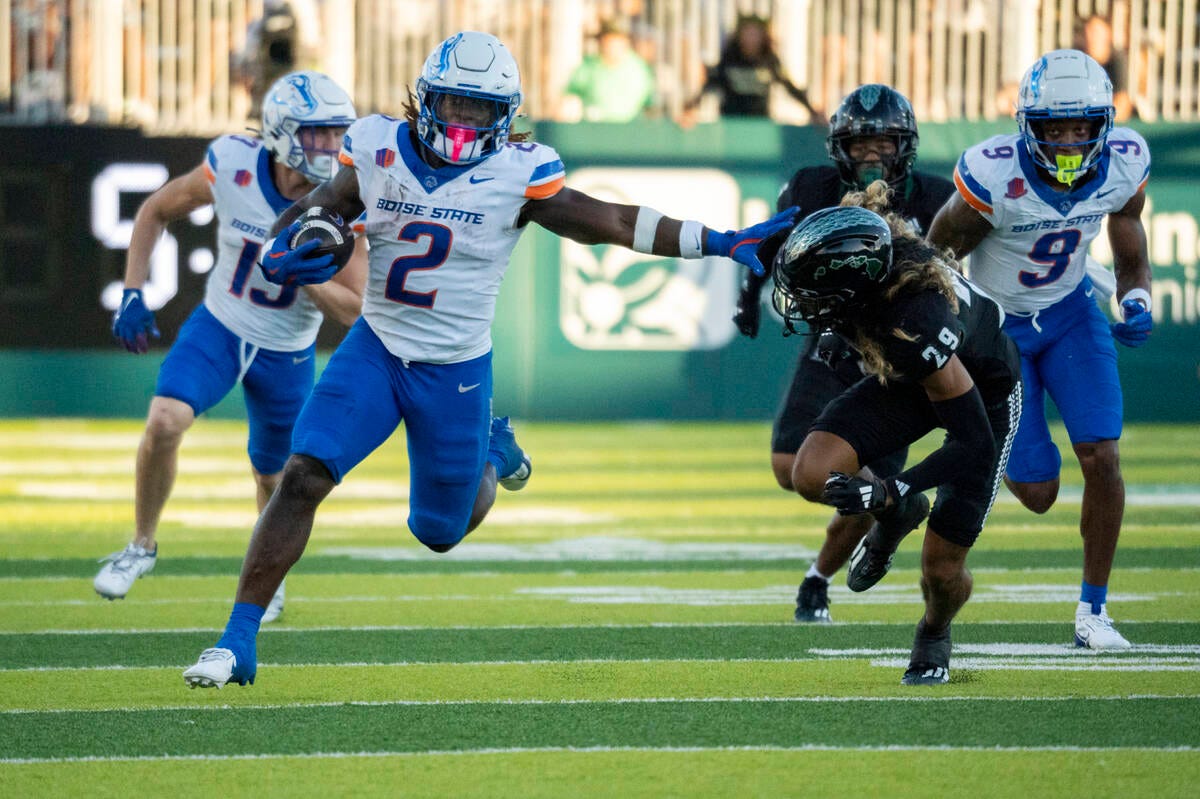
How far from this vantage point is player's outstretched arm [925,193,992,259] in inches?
251

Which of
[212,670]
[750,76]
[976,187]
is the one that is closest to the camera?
[212,670]

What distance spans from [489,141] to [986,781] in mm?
2313

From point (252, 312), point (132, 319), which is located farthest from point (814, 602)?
point (132, 319)

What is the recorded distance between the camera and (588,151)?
14.7 metres

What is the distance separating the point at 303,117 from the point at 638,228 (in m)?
1.78

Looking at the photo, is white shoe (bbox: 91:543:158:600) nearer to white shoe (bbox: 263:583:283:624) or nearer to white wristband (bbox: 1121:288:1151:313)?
white shoe (bbox: 263:583:283:624)

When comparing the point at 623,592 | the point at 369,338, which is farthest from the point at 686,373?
the point at 369,338

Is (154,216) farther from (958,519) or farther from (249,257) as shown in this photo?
(958,519)

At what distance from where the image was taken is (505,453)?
6.62 m

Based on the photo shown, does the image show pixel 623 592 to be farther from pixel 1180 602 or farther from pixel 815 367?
pixel 1180 602

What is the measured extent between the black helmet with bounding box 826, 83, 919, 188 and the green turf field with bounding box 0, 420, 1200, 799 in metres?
1.60

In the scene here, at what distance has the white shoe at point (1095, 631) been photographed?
20.0ft

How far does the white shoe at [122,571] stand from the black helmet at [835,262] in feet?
8.94

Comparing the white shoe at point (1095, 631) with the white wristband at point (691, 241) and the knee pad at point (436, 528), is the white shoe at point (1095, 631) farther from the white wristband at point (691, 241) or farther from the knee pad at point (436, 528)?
the knee pad at point (436, 528)
